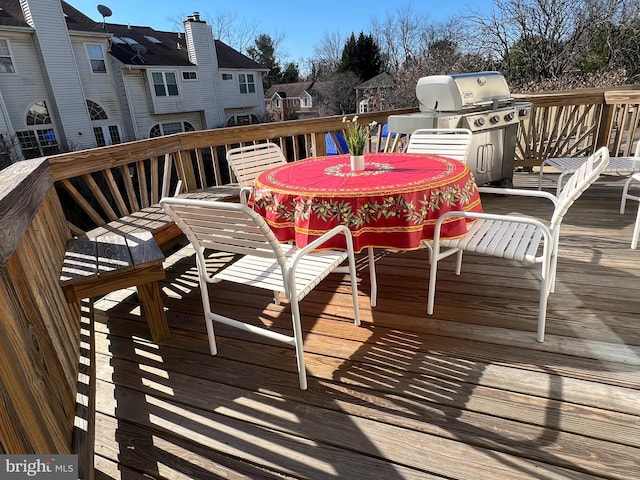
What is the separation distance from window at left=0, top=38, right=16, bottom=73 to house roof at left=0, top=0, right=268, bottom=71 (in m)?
0.60

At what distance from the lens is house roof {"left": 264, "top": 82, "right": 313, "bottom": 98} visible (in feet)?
97.6

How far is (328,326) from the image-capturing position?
2234 millimetres

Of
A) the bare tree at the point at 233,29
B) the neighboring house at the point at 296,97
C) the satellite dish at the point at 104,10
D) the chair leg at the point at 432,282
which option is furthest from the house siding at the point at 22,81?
the neighboring house at the point at 296,97

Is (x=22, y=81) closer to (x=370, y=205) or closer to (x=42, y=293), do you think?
(x=42, y=293)

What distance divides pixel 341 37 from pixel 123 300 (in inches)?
1151

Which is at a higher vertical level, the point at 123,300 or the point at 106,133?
the point at 106,133

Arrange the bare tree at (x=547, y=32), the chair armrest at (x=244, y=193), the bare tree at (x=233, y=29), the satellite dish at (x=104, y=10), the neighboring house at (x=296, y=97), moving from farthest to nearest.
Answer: the neighboring house at (x=296, y=97)
the bare tree at (x=233, y=29)
the satellite dish at (x=104, y=10)
the bare tree at (x=547, y=32)
the chair armrest at (x=244, y=193)

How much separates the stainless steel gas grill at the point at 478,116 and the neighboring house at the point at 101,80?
13688 millimetres

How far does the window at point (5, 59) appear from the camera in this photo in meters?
12.4

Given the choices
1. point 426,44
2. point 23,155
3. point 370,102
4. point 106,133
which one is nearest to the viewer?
point 23,155

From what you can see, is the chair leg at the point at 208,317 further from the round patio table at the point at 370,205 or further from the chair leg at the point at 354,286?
the chair leg at the point at 354,286

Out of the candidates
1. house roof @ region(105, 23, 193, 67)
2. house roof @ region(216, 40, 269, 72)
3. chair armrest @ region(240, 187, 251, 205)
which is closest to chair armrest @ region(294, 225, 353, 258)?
chair armrest @ region(240, 187, 251, 205)

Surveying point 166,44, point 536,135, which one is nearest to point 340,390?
point 536,135

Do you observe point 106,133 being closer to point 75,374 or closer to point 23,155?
point 23,155
